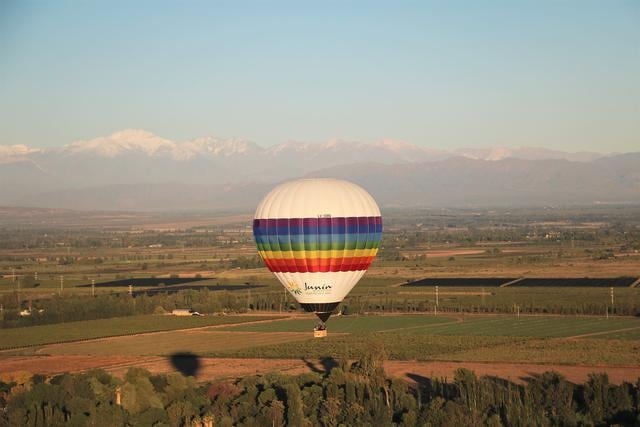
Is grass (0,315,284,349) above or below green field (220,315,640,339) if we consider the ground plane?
below

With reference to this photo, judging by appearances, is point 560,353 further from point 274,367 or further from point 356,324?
point 356,324

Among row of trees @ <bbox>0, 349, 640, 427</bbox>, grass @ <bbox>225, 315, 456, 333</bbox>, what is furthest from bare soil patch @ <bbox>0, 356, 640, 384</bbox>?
grass @ <bbox>225, 315, 456, 333</bbox>

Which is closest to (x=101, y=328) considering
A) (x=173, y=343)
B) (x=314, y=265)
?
(x=173, y=343)

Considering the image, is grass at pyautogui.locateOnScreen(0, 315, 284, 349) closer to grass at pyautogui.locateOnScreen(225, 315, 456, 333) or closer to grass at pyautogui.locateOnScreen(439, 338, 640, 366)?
grass at pyautogui.locateOnScreen(225, 315, 456, 333)

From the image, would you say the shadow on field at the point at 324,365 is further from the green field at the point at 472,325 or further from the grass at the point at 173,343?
the green field at the point at 472,325

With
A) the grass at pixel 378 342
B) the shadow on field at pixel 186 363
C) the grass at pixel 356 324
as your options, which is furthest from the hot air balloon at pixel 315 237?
the grass at pixel 356 324

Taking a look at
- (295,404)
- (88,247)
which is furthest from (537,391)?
(88,247)

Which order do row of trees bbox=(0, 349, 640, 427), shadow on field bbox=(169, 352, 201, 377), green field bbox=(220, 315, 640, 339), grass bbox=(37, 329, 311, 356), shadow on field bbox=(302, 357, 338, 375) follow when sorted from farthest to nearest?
green field bbox=(220, 315, 640, 339)
grass bbox=(37, 329, 311, 356)
shadow on field bbox=(169, 352, 201, 377)
shadow on field bbox=(302, 357, 338, 375)
row of trees bbox=(0, 349, 640, 427)
